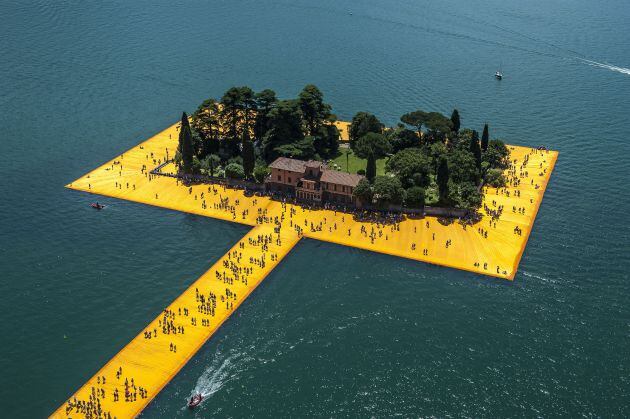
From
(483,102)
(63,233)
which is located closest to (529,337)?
(63,233)

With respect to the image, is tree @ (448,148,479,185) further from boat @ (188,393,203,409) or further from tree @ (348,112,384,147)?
boat @ (188,393,203,409)

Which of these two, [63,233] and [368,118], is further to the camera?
[368,118]

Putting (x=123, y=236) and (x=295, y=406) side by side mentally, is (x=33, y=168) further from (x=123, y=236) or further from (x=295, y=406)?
(x=295, y=406)

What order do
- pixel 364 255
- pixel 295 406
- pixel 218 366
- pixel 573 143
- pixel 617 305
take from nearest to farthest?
pixel 295 406 → pixel 218 366 → pixel 617 305 → pixel 364 255 → pixel 573 143

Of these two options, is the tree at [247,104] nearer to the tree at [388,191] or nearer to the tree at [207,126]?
the tree at [207,126]

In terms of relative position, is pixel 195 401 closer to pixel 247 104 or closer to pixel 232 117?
pixel 232 117

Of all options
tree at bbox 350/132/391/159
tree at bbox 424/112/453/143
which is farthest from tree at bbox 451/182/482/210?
tree at bbox 350/132/391/159
